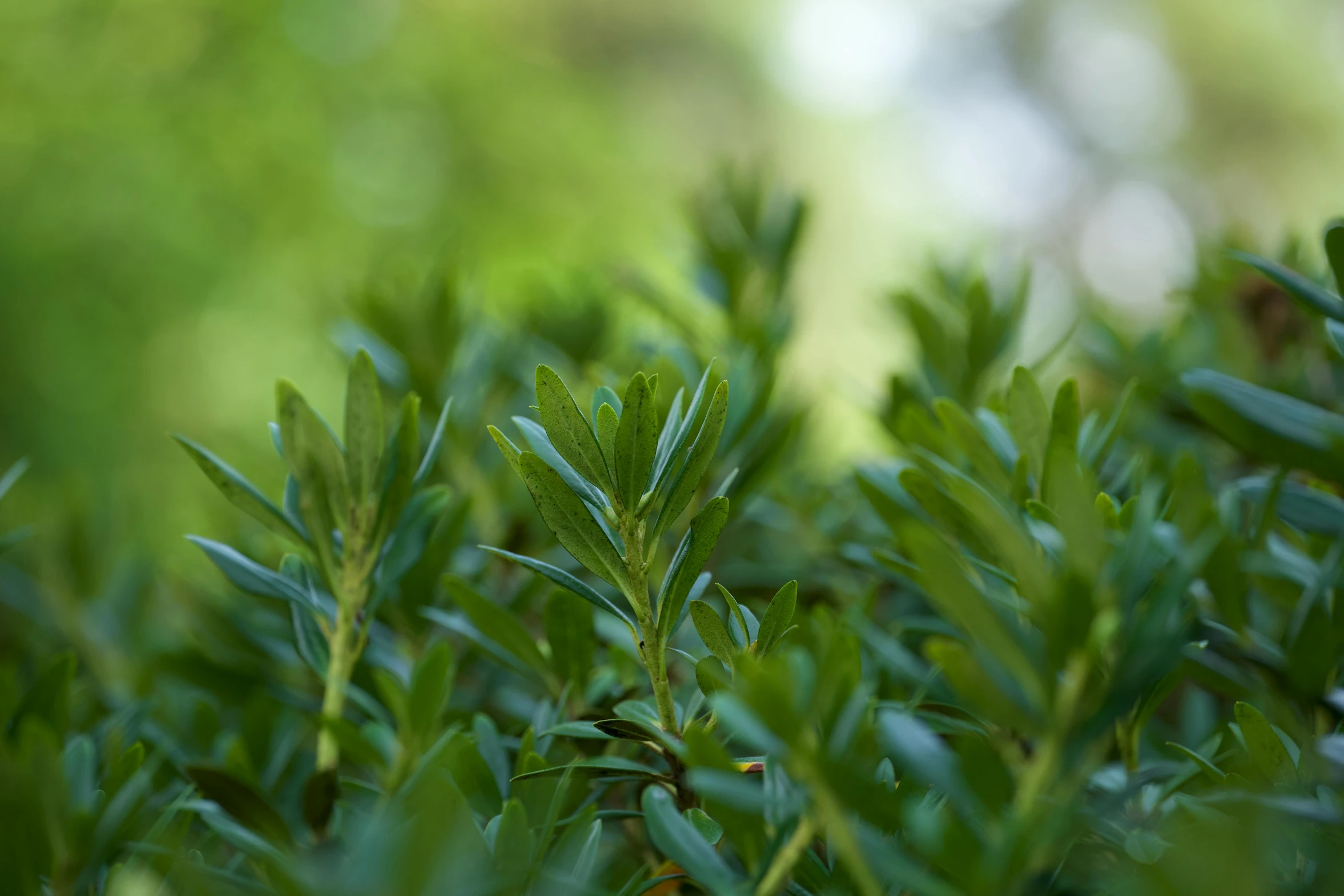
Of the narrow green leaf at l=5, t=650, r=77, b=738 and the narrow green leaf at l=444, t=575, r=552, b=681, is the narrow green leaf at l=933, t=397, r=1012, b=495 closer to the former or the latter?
the narrow green leaf at l=444, t=575, r=552, b=681

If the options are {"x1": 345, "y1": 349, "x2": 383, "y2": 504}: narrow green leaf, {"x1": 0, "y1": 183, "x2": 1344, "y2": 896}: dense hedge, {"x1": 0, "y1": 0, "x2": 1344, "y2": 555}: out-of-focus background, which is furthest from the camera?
{"x1": 0, "y1": 0, "x2": 1344, "y2": 555}: out-of-focus background

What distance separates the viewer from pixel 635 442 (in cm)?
24

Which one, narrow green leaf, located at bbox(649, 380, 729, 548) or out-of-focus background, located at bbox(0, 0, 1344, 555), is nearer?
narrow green leaf, located at bbox(649, 380, 729, 548)

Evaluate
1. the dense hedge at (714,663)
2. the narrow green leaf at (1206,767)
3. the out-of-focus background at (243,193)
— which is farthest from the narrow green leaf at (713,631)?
the out-of-focus background at (243,193)

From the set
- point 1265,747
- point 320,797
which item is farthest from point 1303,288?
point 320,797

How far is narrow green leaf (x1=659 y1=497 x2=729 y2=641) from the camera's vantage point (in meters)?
0.24

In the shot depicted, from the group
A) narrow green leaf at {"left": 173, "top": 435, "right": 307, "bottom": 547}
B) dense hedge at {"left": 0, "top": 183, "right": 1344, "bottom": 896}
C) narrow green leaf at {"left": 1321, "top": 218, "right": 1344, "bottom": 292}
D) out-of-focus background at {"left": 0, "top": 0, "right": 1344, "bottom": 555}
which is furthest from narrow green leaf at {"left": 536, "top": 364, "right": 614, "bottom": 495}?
out-of-focus background at {"left": 0, "top": 0, "right": 1344, "bottom": 555}

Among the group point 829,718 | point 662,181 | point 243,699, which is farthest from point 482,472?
point 662,181

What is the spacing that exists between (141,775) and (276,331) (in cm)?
367

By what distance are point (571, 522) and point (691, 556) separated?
0.03 meters

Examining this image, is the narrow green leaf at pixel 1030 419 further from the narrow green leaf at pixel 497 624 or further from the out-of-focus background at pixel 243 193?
the out-of-focus background at pixel 243 193

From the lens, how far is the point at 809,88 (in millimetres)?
8906

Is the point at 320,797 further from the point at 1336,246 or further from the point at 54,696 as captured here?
the point at 1336,246

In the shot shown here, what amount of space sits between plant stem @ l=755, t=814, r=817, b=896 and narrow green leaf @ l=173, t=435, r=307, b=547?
180 millimetres
